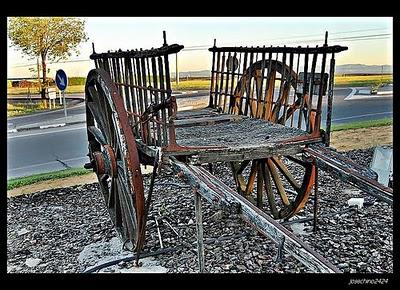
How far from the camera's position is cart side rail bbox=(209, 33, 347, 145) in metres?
4.11

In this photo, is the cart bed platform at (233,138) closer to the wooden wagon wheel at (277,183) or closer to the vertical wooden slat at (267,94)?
the vertical wooden slat at (267,94)

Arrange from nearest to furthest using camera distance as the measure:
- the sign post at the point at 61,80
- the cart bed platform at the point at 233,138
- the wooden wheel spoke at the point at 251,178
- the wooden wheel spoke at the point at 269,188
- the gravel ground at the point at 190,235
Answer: the cart bed platform at the point at 233,138
the gravel ground at the point at 190,235
the wooden wheel spoke at the point at 269,188
the wooden wheel spoke at the point at 251,178
the sign post at the point at 61,80

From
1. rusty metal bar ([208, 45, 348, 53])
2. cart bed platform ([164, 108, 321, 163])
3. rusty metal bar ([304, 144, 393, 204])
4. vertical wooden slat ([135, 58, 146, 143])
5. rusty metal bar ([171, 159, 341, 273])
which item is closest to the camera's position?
rusty metal bar ([171, 159, 341, 273])

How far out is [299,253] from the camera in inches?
94.2

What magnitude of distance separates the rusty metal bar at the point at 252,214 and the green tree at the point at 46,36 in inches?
245

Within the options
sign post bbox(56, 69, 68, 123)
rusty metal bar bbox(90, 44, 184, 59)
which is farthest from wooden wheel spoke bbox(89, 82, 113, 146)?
sign post bbox(56, 69, 68, 123)

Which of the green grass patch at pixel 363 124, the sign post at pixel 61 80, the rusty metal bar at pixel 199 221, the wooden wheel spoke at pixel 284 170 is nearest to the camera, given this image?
the rusty metal bar at pixel 199 221

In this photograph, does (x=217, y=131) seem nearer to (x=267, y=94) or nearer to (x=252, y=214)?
(x=267, y=94)

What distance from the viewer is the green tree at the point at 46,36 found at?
28.4 feet

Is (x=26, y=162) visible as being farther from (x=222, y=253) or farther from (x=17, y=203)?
(x=222, y=253)

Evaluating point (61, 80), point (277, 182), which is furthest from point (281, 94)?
point (61, 80)

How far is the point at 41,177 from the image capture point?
7.63 meters

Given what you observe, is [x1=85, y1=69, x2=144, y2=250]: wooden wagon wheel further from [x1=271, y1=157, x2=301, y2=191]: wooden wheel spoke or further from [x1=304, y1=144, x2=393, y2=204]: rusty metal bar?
[x1=271, y1=157, x2=301, y2=191]: wooden wheel spoke

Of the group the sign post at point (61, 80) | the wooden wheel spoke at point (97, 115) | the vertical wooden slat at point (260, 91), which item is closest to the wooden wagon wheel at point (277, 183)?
the vertical wooden slat at point (260, 91)
